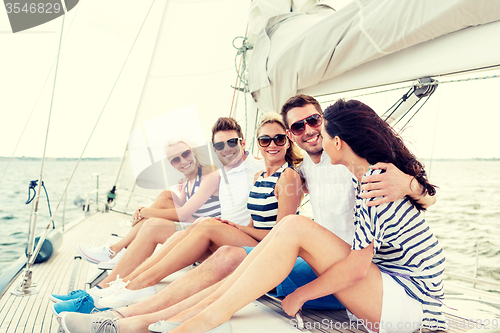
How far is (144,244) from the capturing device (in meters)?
1.71

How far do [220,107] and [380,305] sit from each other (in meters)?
2.94

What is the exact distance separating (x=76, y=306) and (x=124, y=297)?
0.19 m

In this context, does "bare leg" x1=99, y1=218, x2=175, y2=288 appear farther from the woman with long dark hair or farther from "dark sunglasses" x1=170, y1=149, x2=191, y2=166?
the woman with long dark hair

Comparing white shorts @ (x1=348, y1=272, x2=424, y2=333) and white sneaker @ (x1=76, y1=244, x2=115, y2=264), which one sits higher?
white shorts @ (x1=348, y1=272, x2=424, y2=333)


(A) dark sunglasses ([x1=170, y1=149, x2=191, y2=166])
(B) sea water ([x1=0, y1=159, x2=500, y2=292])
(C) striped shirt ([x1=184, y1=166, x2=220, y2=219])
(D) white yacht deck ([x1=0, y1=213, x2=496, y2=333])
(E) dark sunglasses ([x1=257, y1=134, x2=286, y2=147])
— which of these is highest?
(E) dark sunglasses ([x1=257, y1=134, x2=286, y2=147])

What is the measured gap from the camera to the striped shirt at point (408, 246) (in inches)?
36.9

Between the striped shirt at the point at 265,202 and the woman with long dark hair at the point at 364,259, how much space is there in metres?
0.49

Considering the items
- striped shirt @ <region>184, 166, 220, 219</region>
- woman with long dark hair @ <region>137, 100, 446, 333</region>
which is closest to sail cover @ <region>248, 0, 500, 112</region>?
woman with long dark hair @ <region>137, 100, 446, 333</region>

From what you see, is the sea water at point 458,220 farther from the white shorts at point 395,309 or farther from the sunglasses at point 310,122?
the white shorts at point 395,309

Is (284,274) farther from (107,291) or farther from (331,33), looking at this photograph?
(331,33)

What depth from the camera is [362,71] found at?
1628mm

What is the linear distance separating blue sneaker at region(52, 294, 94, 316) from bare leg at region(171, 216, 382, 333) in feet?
1.28

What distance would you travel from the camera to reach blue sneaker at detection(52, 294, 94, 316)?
1.12m

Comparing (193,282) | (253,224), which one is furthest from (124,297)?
(253,224)
